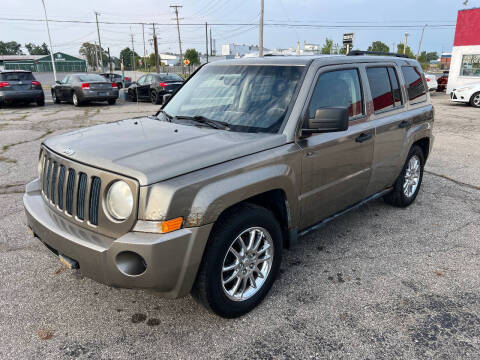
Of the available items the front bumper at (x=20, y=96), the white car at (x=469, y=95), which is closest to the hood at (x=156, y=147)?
the front bumper at (x=20, y=96)

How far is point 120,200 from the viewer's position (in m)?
2.34

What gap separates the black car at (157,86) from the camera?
1752 centimetres

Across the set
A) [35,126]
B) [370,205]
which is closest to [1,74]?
[35,126]

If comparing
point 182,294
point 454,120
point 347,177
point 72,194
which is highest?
point 72,194

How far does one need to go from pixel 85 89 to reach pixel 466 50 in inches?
850

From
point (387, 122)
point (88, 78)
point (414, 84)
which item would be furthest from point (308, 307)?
point (88, 78)

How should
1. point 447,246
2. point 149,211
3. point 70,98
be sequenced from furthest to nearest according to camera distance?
point 70,98
point 447,246
point 149,211

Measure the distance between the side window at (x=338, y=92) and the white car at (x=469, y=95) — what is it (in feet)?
53.2

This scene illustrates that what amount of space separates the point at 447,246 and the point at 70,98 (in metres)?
17.6

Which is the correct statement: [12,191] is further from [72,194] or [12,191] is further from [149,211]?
[149,211]

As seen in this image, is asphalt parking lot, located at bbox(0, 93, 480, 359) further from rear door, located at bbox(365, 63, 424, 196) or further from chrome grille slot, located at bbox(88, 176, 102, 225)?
rear door, located at bbox(365, 63, 424, 196)

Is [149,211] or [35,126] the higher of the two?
[149,211]

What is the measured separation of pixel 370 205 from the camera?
16.8 feet

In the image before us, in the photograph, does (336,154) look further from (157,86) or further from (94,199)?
(157,86)
